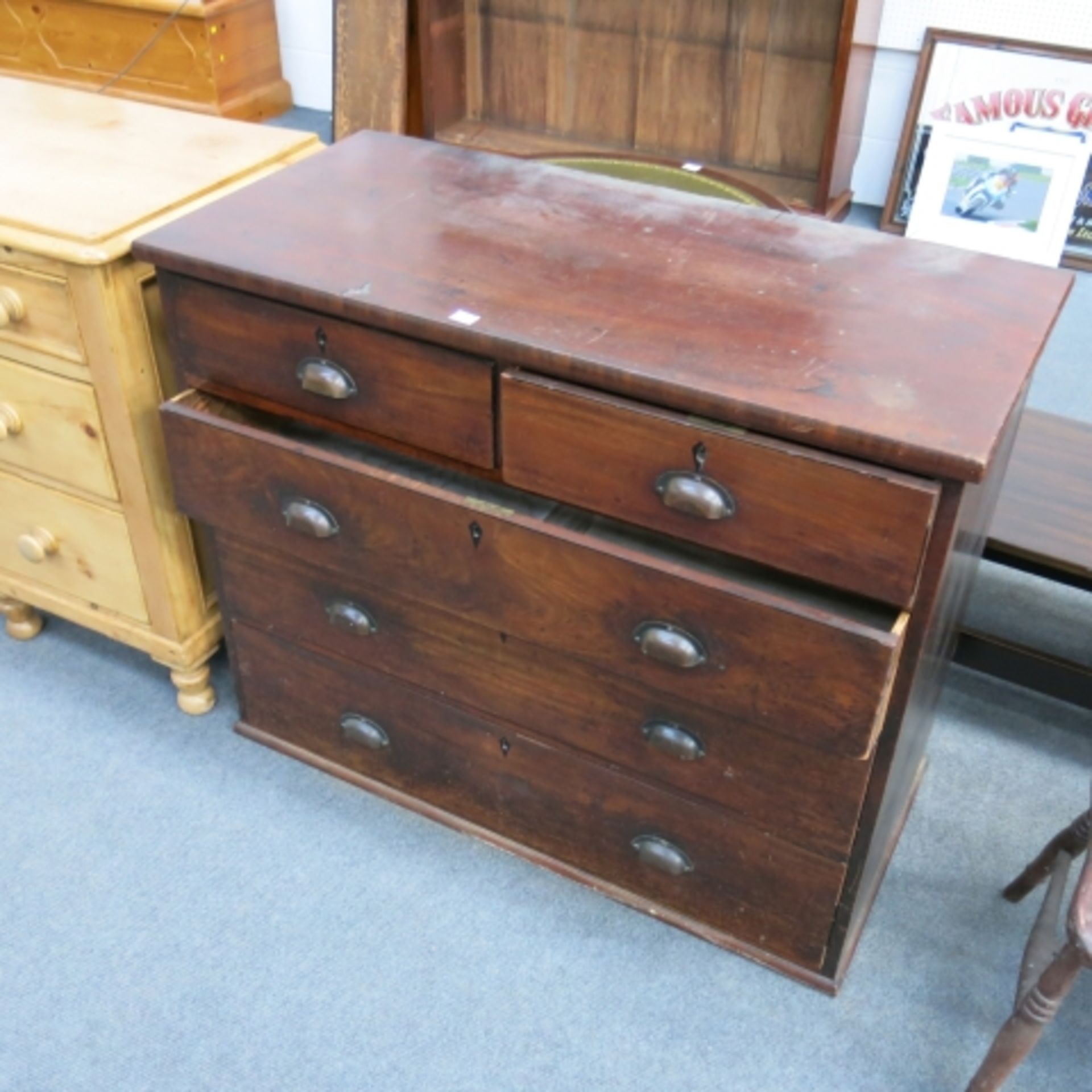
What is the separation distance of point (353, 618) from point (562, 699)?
0.29 meters

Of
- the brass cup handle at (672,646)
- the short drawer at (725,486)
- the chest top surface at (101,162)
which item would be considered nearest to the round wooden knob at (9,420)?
the chest top surface at (101,162)

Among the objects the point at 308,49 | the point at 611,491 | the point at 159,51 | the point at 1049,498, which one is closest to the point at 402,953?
the point at 611,491

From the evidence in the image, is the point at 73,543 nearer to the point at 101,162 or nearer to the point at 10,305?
the point at 10,305

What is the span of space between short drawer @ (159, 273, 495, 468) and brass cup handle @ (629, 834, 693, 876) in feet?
1.69

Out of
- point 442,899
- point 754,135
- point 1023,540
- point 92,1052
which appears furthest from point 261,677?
point 754,135

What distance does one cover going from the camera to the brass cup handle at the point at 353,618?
1.42 m

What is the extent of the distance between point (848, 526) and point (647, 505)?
7.7 inches

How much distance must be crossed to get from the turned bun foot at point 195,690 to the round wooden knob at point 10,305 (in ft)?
1.84

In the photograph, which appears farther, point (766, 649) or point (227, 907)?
point (227, 907)

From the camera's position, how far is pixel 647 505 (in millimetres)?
1101

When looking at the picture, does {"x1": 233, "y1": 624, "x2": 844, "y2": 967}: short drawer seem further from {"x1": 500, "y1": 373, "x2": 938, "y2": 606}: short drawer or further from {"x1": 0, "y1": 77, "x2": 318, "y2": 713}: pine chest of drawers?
{"x1": 500, "y1": 373, "x2": 938, "y2": 606}: short drawer

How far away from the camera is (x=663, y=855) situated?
54.1 inches

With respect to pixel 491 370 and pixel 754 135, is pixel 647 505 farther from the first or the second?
pixel 754 135

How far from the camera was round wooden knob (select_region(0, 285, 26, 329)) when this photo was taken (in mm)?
1426
